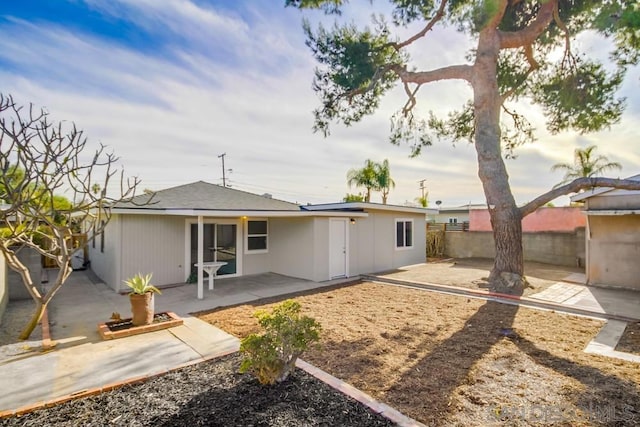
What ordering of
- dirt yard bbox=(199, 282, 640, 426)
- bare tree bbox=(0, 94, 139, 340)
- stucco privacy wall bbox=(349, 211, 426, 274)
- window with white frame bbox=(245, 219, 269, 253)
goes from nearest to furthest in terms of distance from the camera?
dirt yard bbox=(199, 282, 640, 426) → bare tree bbox=(0, 94, 139, 340) → window with white frame bbox=(245, 219, 269, 253) → stucco privacy wall bbox=(349, 211, 426, 274)

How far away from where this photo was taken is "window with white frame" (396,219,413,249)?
1282 cm

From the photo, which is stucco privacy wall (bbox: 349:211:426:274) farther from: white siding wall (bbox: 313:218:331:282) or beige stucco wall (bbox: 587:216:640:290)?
beige stucco wall (bbox: 587:216:640:290)

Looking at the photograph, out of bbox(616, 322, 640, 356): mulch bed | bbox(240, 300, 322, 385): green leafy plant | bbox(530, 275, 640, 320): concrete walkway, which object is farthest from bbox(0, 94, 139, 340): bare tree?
bbox(530, 275, 640, 320): concrete walkway

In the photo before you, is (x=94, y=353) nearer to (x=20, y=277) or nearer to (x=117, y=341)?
(x=117, y=341)

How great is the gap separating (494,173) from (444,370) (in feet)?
22.3

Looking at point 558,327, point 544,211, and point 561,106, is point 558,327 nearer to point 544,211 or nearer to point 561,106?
point 561,106

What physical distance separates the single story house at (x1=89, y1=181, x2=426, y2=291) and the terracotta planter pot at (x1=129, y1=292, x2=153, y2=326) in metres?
2.21

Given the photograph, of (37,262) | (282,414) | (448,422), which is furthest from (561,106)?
(37,262)

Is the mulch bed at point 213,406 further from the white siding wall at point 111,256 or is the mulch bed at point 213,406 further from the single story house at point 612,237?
the single story house at point 612,237

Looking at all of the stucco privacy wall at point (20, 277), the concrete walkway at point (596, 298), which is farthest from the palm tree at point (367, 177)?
the stucco privacy wall at point (20, 277)

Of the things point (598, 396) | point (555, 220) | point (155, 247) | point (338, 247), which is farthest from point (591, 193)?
point (155, 247)

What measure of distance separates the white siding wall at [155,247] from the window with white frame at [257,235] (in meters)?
2.14

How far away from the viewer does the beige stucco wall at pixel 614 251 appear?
28.3 ft

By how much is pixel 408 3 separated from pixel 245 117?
6.27 metres
